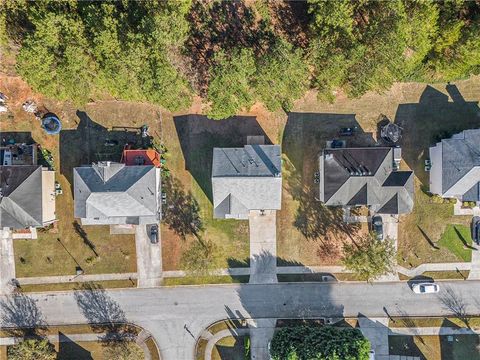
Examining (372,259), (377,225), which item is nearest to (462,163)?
(377,225)

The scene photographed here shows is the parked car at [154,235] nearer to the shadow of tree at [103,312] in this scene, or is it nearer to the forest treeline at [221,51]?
the shadow of tree at [103,312]

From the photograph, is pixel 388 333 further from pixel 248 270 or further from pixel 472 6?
pixel 472 6

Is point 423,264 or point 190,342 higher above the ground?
point 423,264

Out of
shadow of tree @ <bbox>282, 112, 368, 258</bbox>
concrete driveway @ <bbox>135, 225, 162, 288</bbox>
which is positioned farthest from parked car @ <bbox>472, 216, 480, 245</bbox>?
concrete driveway @ <bbox>135, 225, 162, 288</bbox>

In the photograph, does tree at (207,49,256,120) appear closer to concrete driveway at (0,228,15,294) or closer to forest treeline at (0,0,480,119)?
forest treeline at (0,0,480,119)

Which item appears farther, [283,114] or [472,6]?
[283,114]

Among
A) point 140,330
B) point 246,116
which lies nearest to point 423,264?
point 246,116

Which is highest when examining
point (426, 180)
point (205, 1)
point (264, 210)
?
point (205, 1)
